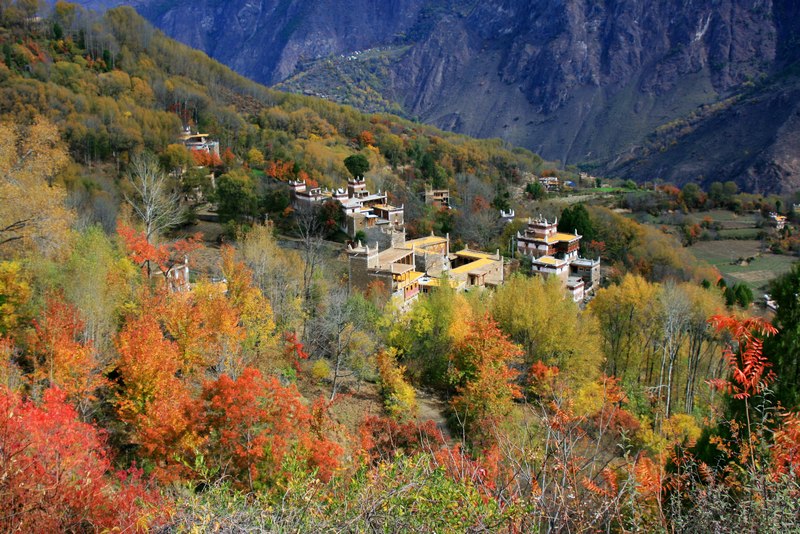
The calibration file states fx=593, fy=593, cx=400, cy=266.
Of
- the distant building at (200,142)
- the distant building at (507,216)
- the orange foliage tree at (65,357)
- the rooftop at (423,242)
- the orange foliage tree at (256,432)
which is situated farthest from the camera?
the distant building at (200,142)

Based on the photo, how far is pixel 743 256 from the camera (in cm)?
5703

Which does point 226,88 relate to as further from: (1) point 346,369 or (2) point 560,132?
(2) point 560,132

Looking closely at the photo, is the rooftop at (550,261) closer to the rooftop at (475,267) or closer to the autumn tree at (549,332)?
the rooftop at (475,267)

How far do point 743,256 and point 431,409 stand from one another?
4860 cm

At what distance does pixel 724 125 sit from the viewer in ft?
381

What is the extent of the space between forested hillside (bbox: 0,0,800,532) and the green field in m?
9.95

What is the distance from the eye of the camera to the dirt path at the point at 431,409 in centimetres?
1966

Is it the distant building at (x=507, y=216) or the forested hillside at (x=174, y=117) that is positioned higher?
the forested hillside at (x=174, y=117)

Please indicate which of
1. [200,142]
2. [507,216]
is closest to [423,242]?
[507,216]

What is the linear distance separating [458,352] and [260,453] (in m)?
11.0

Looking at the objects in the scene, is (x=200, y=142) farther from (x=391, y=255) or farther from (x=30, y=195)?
(x=30, y=195)

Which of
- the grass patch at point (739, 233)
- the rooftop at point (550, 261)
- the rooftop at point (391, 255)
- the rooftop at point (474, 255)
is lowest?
the grass patch at point (739, 233)

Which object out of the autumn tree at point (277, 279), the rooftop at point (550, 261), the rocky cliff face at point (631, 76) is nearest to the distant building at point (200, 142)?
the autumn tree at point (277, 279)

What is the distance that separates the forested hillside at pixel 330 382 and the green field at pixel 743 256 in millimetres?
9949
